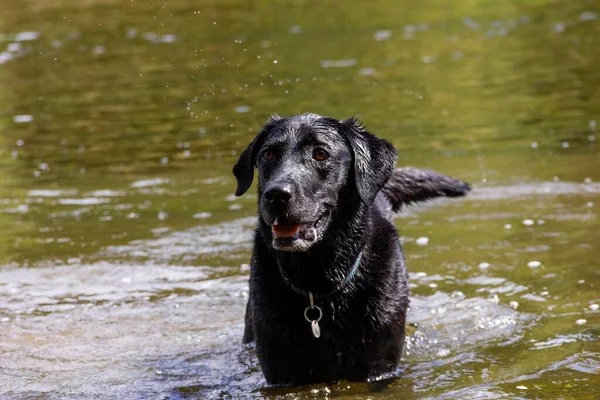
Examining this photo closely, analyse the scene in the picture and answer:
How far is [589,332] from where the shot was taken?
6.24 metres

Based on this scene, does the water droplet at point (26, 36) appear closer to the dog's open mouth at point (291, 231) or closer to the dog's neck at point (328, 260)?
the dog's neck at point (328, 260)

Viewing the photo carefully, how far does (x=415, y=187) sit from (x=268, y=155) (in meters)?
2.11

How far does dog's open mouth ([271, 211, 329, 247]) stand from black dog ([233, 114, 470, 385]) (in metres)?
0.08

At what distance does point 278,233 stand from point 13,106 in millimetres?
12603

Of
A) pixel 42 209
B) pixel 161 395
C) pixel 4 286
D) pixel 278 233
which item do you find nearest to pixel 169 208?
pixel 42 209

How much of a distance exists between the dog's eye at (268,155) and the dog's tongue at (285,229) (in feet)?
1.66

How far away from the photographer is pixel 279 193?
5.00m

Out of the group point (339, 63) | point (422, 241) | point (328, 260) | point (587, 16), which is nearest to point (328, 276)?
point (328, 260)

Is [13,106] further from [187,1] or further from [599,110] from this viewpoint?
[187,1]

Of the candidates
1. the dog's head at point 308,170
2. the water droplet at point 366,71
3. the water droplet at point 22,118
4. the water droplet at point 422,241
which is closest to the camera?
the dog's head at point 308,170

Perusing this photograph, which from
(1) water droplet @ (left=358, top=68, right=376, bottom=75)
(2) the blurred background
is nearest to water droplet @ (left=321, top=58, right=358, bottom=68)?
(2) the blurred background

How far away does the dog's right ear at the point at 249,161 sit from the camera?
586 cm

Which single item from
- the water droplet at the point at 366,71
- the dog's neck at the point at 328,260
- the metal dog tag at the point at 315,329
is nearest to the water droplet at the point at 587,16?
the water droplet at the point at 366,71

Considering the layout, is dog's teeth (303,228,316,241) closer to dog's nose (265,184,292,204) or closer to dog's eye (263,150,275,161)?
dog's nose (265,184,292,204)
